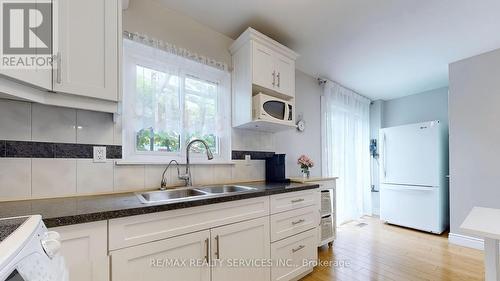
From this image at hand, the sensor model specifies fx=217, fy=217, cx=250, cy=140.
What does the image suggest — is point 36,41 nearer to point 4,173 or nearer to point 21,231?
point 4,173

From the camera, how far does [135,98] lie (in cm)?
169

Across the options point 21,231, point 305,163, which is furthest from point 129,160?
point 305,163

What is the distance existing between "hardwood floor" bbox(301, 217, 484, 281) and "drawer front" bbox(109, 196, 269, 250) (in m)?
1.07

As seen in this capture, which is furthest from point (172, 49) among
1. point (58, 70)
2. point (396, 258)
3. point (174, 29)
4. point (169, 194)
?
point (396, 258)

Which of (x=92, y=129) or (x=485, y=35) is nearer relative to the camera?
(x=92, y=129)

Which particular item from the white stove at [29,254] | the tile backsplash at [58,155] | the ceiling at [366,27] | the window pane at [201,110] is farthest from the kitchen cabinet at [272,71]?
the white stove at [29,254]

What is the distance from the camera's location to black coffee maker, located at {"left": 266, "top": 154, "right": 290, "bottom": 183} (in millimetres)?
2352

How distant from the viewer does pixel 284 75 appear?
2.26 metres

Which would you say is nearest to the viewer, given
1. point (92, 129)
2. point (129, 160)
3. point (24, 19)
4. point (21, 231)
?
point (21, 231)

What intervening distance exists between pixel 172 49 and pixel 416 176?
12.1 ft

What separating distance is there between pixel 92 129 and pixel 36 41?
0.58 metres

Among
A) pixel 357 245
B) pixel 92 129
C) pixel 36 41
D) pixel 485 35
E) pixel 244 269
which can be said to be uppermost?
pixel 485 35

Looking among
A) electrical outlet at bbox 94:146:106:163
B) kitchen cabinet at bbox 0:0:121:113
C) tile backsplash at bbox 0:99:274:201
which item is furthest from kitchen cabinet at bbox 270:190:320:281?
kitchen cabinet at bbox 0:0:121:113

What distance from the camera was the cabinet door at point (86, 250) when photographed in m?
0.88
